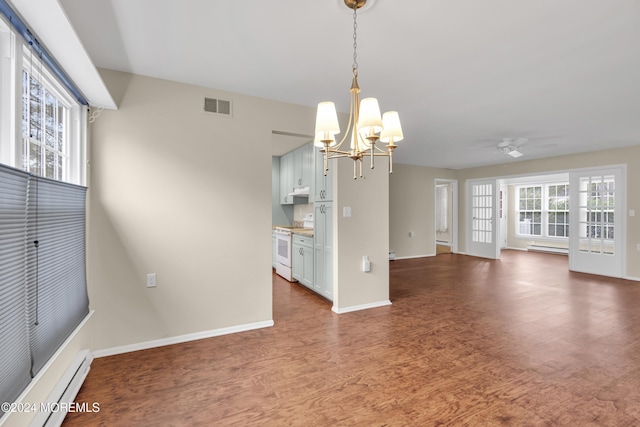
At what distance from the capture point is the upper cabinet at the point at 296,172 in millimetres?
4664

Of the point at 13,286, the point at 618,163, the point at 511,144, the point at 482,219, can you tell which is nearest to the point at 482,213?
the point at 482,219

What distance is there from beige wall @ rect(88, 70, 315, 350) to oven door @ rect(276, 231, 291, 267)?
191 cm

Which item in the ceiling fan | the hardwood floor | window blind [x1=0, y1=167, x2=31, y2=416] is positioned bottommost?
the hardwood floor

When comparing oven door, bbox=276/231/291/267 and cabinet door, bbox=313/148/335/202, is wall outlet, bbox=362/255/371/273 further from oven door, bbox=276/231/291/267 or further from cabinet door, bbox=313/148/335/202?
oven door, bbox=276/231/291/267

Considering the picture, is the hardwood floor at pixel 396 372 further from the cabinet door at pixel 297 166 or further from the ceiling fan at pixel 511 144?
the ceiling fan at pixel 511 144

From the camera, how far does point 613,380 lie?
2160 millimetres

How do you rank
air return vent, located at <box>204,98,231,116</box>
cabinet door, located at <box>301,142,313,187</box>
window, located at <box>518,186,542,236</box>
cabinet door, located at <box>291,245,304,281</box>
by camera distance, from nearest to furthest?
air return vent, located at <box>204,98,231,116</box> → cabinet door, located at <box>301,142,313,187</box> → cabinet door, located at <box>291,245,304,281</box> → window, located at <box>518,186,542,236</box>

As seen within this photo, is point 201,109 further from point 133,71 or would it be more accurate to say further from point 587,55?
point 587,55

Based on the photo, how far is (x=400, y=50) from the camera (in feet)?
7.38

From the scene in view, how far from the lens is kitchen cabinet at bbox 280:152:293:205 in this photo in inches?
221

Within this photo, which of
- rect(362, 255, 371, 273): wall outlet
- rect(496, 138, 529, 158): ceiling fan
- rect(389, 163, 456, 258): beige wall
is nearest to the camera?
rect(362, 255, 371, 273): wall outlet

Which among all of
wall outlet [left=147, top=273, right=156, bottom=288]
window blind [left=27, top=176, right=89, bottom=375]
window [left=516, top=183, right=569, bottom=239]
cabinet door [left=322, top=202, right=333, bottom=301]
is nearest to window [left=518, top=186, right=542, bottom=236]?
window [left=516, top=183, right=569, bottom=239]

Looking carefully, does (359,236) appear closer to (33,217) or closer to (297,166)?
(297,166)

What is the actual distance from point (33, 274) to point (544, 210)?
11.5 m
